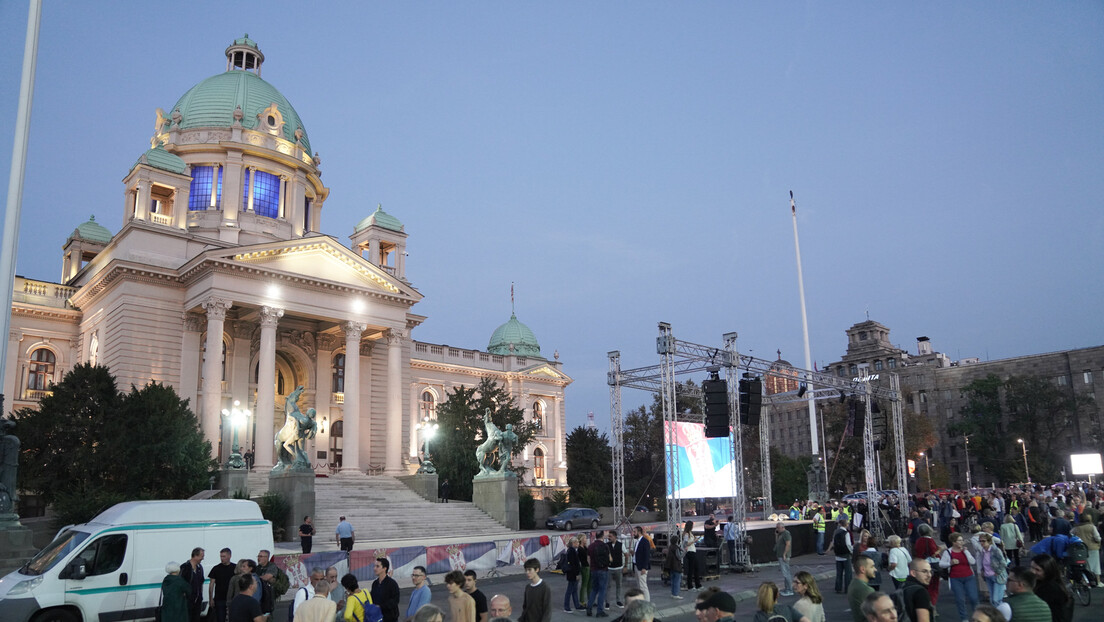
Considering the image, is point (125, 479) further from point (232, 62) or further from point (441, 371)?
point (232, 62)

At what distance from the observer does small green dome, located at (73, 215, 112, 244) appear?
164ft

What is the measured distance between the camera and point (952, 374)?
332 feet

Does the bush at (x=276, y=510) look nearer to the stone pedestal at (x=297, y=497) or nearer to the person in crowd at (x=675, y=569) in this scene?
the stone pedestal at (x=297, y=497)

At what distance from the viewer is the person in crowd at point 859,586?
8812 millimetres

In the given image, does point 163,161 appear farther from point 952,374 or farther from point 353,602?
point 952,374

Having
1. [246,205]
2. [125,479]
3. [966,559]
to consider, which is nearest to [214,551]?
[966,559]

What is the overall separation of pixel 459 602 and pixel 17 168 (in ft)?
47.9

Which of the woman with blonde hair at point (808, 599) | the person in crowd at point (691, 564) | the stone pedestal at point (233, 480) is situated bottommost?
the person in crowd at point (691, 564)

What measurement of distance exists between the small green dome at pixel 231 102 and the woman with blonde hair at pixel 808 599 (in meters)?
50.7

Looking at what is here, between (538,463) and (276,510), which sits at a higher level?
(538,463)

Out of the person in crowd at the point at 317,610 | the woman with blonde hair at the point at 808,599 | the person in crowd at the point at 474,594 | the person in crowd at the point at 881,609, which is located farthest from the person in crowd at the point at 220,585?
the person in crowd at the point at 881,609

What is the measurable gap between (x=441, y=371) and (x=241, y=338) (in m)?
18.9

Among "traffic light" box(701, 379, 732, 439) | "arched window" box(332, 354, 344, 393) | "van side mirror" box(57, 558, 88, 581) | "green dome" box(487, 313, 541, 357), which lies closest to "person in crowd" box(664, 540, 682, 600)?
"traffic light" box(701, 379, 732, 439)

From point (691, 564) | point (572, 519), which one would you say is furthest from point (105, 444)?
point (572, 519)
